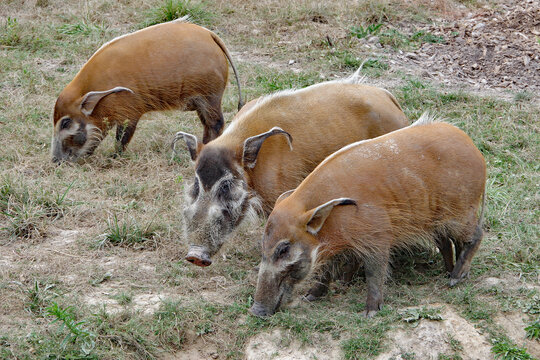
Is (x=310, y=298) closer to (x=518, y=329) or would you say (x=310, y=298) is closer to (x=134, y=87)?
(x=518, y=329)

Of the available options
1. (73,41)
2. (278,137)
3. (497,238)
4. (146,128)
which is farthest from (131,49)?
(497,238)

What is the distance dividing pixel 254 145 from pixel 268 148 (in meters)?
0.19

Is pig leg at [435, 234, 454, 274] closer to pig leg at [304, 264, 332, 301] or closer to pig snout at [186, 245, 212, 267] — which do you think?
pig leg at [304, 264, 332, 301]

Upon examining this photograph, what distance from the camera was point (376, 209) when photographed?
15.3 feet

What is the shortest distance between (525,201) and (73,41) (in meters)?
7.01

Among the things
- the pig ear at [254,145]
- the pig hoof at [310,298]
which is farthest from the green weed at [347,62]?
A: the pig hoof at [310,298]

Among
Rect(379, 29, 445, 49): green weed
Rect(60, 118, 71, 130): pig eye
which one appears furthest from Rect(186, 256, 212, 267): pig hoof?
Rect(379, 29, 445, 49): green weed

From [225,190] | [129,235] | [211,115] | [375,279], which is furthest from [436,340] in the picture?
[211,115]

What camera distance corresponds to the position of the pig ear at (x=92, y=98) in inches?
281

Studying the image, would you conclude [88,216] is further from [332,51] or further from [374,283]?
[332,51]

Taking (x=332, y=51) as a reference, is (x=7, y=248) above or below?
above

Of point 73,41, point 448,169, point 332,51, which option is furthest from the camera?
point 73,41

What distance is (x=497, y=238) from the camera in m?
5.64

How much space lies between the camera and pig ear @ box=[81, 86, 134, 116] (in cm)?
714
